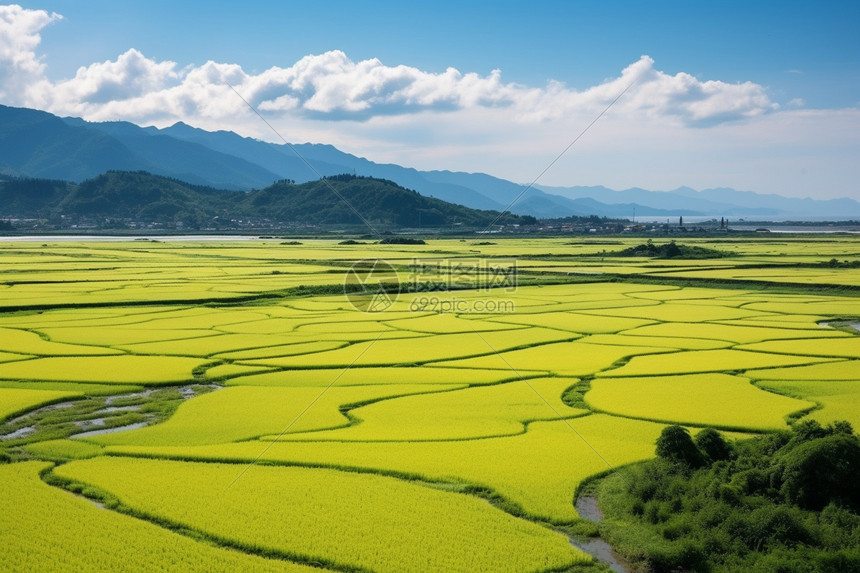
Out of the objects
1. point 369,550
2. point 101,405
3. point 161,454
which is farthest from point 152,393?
point 369,550

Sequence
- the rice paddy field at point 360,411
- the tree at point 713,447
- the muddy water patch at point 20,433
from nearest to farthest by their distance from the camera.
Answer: the rice paddy field at point 360,411, the tree at point 713,447, the muddy water patch at point 20,433

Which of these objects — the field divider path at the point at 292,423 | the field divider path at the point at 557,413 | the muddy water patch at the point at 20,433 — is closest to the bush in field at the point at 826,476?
the field divider path at the point at 557,413

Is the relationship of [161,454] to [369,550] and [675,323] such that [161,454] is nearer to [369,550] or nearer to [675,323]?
[369,550]

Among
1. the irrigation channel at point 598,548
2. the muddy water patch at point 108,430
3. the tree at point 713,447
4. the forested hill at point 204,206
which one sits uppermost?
the forested hill at point 204,206

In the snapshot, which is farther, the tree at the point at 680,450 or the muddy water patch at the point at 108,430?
the muddy water patch at the point at 108,430

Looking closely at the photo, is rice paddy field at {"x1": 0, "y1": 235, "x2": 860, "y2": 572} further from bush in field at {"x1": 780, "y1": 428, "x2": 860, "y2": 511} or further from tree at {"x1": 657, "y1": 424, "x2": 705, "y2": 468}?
bush in field at {"x1": 780, "y1": 428, "x2": 860, "y2": 511}

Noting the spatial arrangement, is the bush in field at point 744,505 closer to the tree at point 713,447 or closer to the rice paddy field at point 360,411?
the tree at point 713,447
